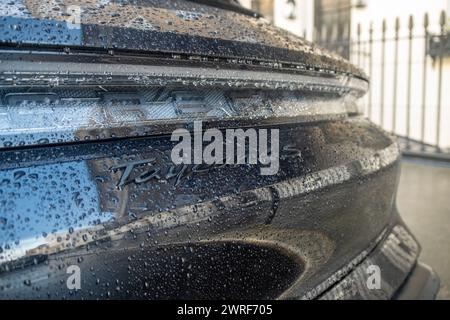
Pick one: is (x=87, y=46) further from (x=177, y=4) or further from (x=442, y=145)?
(x=442, y=145)

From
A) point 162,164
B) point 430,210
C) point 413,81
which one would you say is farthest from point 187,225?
point 413,81

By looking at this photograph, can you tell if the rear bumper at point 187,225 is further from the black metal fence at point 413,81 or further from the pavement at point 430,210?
the black metal fence at point 413,81

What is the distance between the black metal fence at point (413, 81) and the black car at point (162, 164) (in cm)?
552

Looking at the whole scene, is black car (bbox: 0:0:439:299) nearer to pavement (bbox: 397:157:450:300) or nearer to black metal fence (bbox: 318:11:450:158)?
pavement (bbox: 397:157:450:300)

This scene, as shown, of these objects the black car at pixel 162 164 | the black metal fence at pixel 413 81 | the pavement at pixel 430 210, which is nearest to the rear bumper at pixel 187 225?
the black car at pixel 162 164

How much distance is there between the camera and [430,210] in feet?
12.4

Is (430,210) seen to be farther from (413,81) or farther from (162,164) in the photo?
(413,81)

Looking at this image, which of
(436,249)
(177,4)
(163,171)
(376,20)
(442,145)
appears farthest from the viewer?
(376,20)

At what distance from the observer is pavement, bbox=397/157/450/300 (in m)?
2.79

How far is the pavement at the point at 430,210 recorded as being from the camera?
279 centimetres

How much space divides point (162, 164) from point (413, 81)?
8.70m

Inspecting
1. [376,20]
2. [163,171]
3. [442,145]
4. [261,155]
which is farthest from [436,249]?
[376,20]
